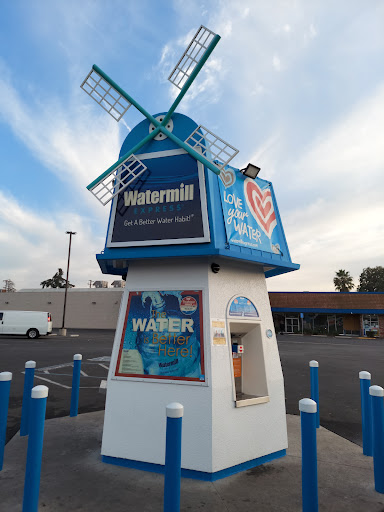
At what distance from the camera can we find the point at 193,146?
5496mm

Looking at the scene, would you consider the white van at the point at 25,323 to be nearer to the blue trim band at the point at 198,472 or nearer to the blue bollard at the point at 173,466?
the blue trim band at the point at 198,472

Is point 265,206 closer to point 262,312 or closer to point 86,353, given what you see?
point 262,312

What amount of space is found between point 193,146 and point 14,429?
20.2 feet

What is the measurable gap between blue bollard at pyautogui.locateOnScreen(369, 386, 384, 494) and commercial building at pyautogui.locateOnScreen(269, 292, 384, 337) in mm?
37302

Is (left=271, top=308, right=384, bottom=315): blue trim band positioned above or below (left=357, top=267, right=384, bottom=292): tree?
below

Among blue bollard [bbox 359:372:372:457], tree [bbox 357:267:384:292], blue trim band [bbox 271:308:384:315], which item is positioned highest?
tree [bbox 357:267:384:292]

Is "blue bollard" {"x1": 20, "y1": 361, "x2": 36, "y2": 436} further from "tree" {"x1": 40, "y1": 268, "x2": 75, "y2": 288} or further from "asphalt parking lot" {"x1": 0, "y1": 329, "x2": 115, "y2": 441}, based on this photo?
"tree" {"x1": 40, "y1": 268, "x2": 75, "y2": 288}

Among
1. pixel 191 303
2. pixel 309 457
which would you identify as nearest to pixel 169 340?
pixel 191 303

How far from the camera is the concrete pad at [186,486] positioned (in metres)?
3.79

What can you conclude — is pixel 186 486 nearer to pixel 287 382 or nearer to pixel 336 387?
pixel 287 382

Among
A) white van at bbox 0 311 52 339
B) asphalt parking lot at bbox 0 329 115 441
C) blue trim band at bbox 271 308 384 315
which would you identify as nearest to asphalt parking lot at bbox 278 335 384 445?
asphalt parking lot at bbox 0 329 115 441

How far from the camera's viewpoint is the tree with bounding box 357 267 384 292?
7238 centimetres

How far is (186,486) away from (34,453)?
1.97m

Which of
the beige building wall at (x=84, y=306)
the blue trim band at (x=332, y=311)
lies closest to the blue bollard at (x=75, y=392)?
the blue trim band at (x=332, y=311)
